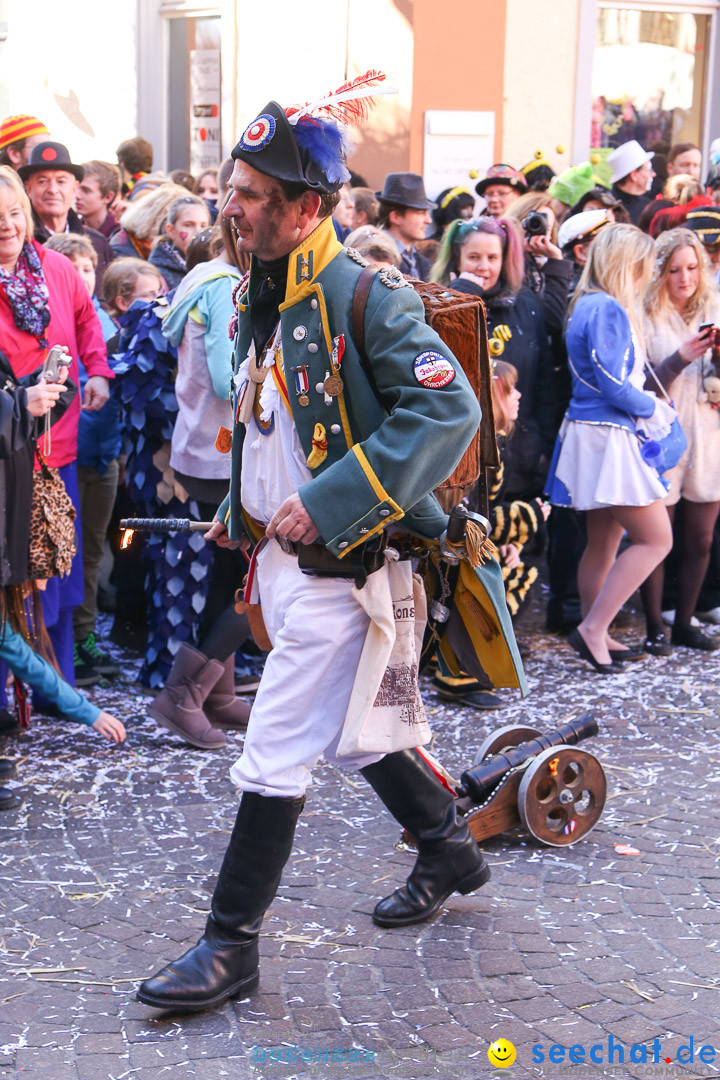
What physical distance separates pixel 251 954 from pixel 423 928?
638mm

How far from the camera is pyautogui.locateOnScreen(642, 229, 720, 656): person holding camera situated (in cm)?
672

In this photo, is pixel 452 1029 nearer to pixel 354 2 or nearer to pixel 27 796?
pixel 27 796

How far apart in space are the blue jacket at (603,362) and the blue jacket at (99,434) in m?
2.16

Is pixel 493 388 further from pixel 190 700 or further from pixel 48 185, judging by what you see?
pixel 48 185

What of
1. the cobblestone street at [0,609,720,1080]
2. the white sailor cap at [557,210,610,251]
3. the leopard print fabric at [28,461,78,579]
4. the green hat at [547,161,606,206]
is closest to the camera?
the cobblestone street at [0,609,720,1080]

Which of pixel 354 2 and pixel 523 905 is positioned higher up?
pixel 354 2

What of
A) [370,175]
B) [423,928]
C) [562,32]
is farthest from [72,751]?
[562,32]

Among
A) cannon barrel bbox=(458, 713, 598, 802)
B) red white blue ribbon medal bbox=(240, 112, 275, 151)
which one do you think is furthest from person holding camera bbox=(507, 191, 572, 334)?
red white blue ribbon medal bbox=(240, 112, 275, 151)

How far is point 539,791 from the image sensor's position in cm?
430

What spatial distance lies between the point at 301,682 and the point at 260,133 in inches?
51.1

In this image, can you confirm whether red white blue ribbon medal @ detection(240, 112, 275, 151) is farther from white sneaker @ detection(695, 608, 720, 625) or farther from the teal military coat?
white sneaker @ detection(695, 608, 720, 625)

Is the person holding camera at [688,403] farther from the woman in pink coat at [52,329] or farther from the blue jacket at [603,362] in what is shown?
the woman in pink coat at [52,329]

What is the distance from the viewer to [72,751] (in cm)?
517

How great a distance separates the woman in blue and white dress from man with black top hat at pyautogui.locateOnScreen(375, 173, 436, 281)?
1.51 m
